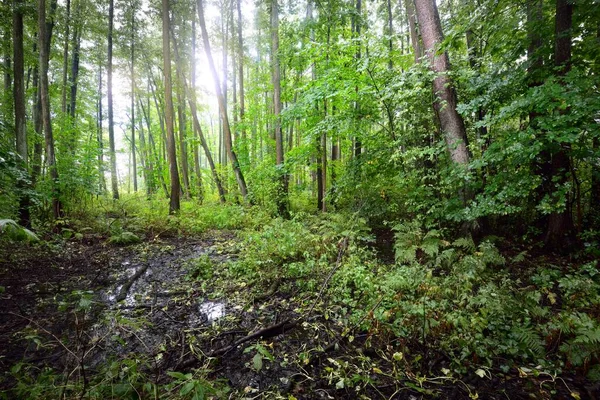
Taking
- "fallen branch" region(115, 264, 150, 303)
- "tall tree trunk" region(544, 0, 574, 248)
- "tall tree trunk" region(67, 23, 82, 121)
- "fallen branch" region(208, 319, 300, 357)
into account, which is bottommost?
"fallen branch" region(208, 319, 300, 357)

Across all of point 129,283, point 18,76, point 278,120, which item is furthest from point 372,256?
point 18,76

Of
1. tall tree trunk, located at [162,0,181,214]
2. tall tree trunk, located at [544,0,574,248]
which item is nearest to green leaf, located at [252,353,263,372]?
tall tree trunk, located at [544,0,574,248]

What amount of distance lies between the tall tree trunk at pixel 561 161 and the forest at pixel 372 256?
0.10 feet

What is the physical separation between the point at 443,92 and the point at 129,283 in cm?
696

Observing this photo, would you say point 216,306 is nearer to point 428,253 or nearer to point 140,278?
point 140,278

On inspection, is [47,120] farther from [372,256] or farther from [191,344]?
[372,256]

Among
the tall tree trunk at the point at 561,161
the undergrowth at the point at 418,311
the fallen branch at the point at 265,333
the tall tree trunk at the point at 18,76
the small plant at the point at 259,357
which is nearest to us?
the undergrowth at the point at 418,311

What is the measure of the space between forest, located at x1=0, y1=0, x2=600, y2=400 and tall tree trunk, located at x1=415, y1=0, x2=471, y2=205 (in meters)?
0.04

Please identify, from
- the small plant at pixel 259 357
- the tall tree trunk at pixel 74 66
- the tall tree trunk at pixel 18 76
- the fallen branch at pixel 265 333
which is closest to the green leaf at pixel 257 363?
the small plant at pixel 259 357

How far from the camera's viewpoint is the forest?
8.11 feet

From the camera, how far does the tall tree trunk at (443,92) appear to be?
5.24 meters

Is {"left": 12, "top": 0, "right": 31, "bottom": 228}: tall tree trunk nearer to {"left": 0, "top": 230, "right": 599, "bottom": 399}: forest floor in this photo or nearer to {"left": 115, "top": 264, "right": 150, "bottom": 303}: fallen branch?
{"left": 0, "top": 230, "right": 599, "bottom": 399}: forest floor

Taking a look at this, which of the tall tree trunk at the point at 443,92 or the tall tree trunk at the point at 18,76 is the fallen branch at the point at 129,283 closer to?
the tall tree trunk at the point at 18,76

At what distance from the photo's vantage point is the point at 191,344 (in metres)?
2.88
